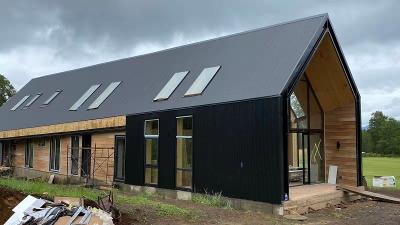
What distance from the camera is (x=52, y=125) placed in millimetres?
21703

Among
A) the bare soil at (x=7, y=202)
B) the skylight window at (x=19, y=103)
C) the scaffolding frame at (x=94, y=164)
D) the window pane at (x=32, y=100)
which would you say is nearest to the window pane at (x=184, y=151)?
the scaffolding frame at (x=94, y=164)

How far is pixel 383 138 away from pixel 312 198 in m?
83.1

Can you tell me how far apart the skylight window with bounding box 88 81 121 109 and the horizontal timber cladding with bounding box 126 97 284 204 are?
546cm

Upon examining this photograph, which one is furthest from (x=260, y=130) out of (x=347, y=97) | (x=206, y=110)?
(x=347, y=97)

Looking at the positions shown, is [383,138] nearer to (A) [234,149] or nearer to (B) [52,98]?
(B) [52,98]

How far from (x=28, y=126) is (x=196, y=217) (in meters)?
16.0

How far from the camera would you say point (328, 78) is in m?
15.8

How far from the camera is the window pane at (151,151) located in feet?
53.8

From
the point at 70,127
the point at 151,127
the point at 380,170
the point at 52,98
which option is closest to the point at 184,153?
the point at 151,127

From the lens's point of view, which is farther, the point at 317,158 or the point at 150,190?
the point at 317,158

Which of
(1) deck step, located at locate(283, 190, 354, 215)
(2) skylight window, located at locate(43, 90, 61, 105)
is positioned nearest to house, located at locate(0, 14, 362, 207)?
(1) deck step, located at locate(283, 190, 354, 215)

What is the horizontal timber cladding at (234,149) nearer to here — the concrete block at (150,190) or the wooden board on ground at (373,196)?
the concrete block at (150,190)

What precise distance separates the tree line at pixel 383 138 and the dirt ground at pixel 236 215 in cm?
7835

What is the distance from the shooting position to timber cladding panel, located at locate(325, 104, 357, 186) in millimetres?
15781
